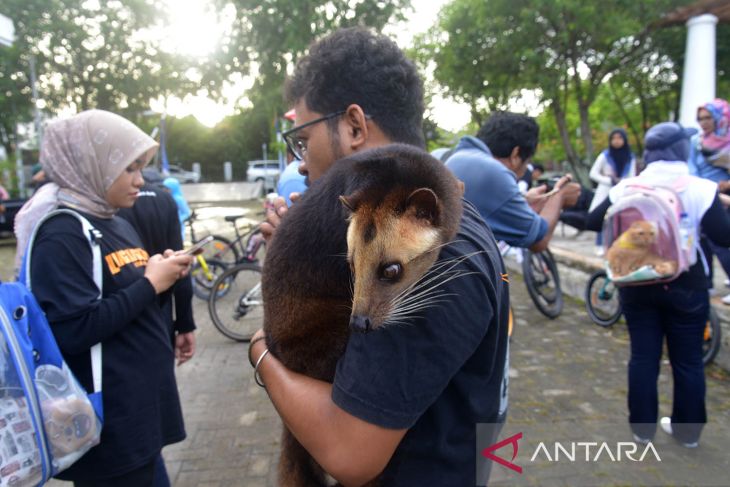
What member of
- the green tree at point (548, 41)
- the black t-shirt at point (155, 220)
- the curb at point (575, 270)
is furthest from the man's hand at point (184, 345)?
the green tree at point (548, 41)

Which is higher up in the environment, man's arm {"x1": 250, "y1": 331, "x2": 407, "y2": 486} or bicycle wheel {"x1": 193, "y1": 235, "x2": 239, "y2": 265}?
man's arm {"x1": 250, "y1": 331, "x2": 407, "y2": 486}

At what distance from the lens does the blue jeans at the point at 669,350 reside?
354 cm

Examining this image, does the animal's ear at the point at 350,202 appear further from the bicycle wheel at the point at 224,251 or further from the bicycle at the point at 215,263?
the bicycle wheel at the point at 224,251

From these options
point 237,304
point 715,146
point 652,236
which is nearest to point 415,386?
point 652,236

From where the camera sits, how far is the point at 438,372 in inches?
44.8

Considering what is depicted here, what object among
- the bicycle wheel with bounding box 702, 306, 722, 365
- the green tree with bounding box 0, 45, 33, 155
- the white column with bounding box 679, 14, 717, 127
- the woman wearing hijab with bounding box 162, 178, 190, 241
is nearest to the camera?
the bicycle wheel with bounding box 702, 306, 722, 365

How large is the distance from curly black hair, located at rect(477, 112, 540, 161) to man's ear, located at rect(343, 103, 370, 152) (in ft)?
7.18

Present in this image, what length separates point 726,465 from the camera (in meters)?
3.47

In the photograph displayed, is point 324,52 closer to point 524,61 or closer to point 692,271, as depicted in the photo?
point 692,271

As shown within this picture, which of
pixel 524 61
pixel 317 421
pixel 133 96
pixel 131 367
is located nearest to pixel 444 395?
pixel 317 421

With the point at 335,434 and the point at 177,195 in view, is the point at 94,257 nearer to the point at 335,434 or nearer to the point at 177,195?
the point at 335,434

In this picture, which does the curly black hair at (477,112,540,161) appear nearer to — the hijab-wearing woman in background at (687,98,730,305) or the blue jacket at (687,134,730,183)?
the hijab-wearing woman in background at (687,98,730,305)

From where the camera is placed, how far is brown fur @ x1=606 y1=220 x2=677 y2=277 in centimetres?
343

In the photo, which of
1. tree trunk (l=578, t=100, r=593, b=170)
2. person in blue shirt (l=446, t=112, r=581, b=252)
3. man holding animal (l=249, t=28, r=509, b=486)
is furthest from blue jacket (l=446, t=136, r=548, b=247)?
tree trunk (l=578, t=100, r=593, b=170)
